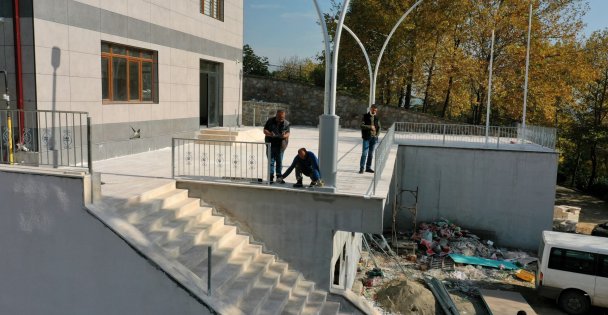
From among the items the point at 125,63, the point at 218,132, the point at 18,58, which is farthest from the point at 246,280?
the point at 218,132

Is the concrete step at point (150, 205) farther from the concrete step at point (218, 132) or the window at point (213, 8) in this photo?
the window at point (213, 8)

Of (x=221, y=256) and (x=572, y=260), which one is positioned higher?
(x=221, y=256)

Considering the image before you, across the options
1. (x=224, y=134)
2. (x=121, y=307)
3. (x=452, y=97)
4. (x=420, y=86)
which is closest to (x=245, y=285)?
(x=121, y=307)

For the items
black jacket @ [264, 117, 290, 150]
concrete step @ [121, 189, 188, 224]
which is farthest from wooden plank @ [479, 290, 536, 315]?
concrete step @ [121, 189, 188, 224]

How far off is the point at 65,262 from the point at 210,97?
1288 centimetres

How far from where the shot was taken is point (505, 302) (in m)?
13.0

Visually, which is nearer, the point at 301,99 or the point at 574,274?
the point at 574,274

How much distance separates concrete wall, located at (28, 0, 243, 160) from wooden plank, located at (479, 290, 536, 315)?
36.2 ft

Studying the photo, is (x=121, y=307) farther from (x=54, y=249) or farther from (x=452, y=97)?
(x=452, y=97)

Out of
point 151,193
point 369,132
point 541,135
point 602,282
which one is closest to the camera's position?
point 151,193

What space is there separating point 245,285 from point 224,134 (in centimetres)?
1065

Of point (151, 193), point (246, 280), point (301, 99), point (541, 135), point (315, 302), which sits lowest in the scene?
point (315, 302)

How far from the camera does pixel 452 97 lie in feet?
104

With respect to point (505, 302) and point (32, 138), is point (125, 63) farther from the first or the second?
point (505, 302)
